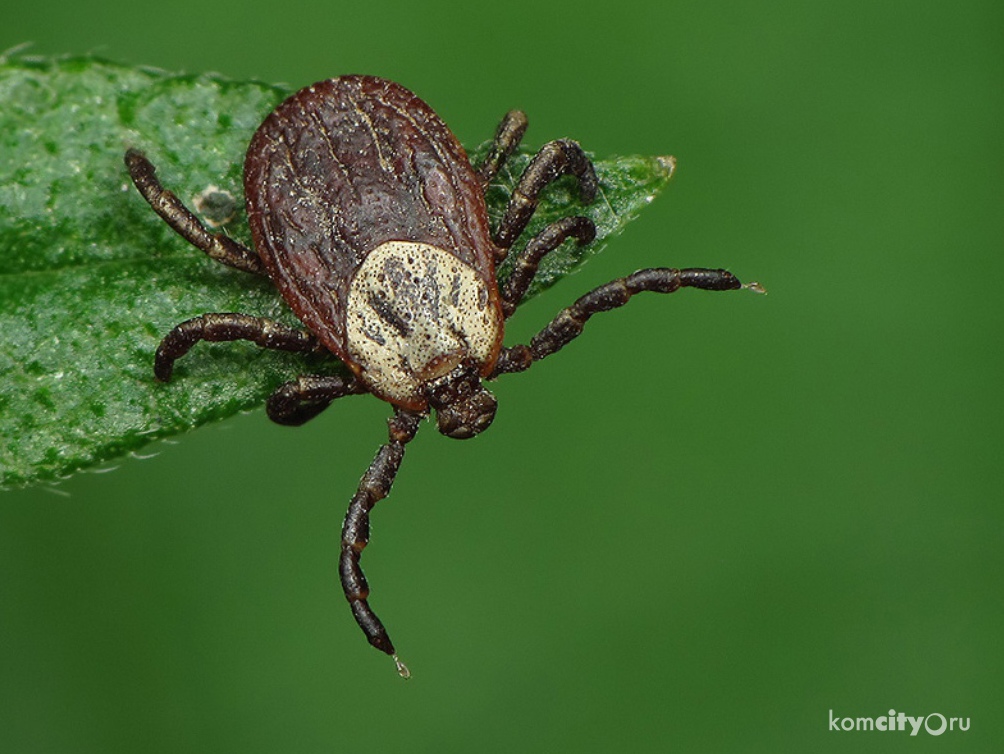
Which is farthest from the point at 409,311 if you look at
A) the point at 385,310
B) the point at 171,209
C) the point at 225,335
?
the point at 171,209

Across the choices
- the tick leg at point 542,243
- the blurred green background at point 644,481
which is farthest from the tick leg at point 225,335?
the blurred green background at point 644,481

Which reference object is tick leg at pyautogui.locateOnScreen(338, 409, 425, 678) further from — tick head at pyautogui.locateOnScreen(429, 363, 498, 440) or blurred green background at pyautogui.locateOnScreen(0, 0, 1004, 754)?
blurred green background at pyautogui.locateOnScreen(0, 0, 1004, 754)

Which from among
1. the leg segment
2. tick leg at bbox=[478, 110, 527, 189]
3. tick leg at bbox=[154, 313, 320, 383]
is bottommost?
the leg segment

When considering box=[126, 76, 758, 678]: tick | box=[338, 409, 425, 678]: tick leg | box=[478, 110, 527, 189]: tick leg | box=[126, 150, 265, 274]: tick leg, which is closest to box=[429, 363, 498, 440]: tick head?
box=[126, 76, 758, 678]: tick

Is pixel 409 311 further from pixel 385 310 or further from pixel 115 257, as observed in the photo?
pixel 115 257

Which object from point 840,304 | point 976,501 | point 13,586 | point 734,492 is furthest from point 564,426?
point 13,586

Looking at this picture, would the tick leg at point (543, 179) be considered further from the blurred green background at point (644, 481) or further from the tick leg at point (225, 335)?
the blurred green background at point (644, 481)
